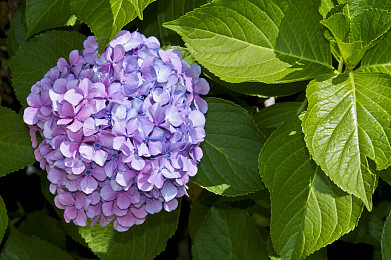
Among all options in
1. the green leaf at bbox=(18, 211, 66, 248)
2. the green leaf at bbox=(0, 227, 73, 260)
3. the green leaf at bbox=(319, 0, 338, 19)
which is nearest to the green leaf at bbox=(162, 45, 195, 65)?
the green leaf at bbox=(319, 0, 338, 19)

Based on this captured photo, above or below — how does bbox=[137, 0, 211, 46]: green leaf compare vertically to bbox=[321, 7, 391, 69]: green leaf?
below

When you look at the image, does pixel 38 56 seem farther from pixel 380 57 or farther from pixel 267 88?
pixel 380 57

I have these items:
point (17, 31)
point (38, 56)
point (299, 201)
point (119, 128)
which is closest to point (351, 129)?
point (299, 201)

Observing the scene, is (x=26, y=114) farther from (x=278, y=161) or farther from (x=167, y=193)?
(x=278, y=161)

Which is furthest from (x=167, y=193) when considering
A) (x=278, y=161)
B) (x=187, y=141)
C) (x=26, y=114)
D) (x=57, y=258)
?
(x=57, y=258)

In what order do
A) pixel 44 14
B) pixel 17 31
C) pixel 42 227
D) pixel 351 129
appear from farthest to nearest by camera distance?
1. pixel 42 227
2. pixel 17 31
3. pixel 44 14
4. pixel 351 129

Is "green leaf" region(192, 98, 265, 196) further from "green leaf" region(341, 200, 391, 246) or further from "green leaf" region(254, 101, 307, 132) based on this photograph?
"green leaf" region(341, 200, 391, 246)

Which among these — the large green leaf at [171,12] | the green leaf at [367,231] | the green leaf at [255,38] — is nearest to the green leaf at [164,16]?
the large green leaf at [171,12]
